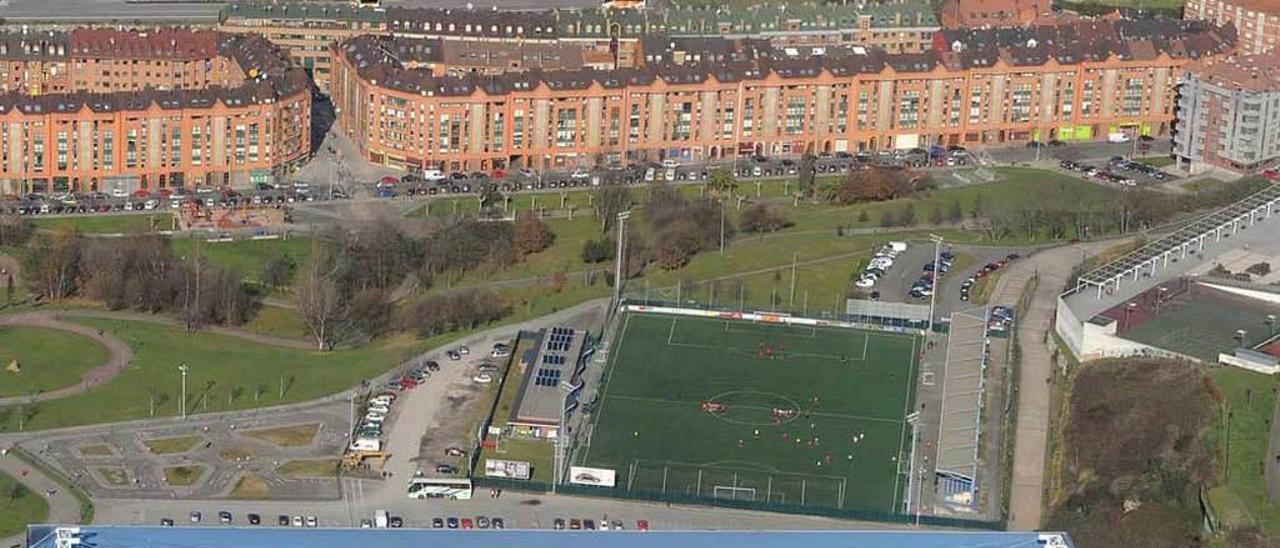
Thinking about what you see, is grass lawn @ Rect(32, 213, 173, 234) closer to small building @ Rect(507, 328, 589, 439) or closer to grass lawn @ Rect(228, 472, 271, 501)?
small building @ Rect(507, 328, 589, 439)

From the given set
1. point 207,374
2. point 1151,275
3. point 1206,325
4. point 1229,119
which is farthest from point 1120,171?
point 207,374

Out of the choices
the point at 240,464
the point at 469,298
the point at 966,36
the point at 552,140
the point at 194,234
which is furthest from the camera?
the point at 966,36

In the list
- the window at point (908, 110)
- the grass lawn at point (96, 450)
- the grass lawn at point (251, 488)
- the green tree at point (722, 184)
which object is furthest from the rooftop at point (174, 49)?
the grass lawn at point (251, 488)

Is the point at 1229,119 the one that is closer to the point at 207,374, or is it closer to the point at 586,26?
the point at 586,26

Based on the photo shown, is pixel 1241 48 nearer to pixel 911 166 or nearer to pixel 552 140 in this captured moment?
pixel 911 166

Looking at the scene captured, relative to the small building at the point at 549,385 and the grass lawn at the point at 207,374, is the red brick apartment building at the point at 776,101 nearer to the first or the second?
the grass lawn at the point at 207,374

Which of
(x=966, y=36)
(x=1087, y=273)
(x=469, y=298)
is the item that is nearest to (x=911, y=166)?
(x=966, y=36)
